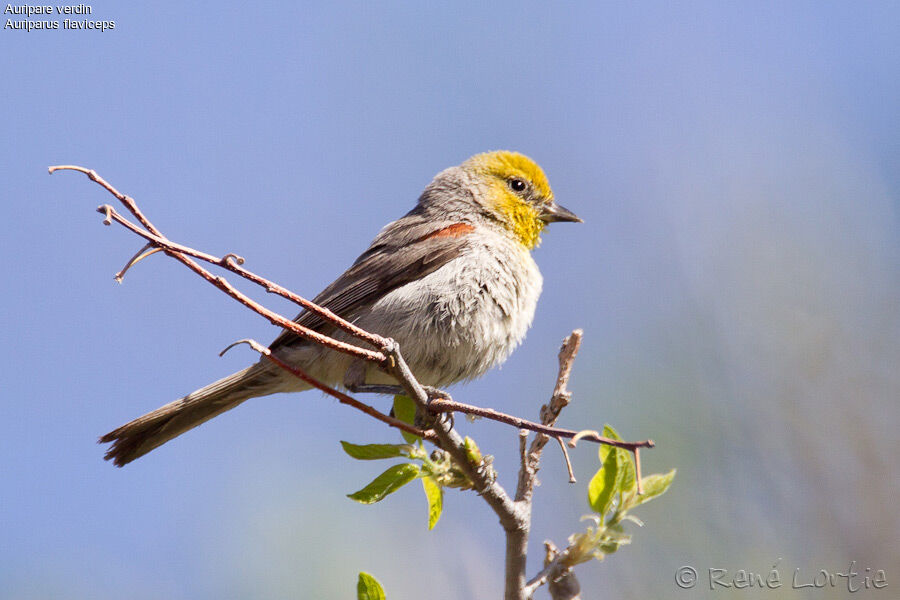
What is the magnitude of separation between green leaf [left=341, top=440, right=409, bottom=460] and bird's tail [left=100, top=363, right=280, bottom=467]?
174 centimetres

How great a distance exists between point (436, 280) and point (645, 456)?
4.53ft

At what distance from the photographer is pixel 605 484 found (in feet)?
8.14

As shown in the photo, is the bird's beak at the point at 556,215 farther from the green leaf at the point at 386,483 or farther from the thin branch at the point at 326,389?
the thin branch at the point at 326,389

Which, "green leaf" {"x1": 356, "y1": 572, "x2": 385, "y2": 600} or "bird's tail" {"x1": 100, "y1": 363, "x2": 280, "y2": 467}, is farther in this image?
"bird's tail" {"x1": 100, "y1": 363, "x2": 280, "y2": 467}

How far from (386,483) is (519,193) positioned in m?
2.83

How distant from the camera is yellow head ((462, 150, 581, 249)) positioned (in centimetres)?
505

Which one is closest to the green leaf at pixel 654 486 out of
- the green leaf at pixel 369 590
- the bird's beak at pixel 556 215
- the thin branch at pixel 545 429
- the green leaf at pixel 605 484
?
the green leaf at pixel 605 484

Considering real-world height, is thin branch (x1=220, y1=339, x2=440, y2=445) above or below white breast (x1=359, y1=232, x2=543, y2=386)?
above

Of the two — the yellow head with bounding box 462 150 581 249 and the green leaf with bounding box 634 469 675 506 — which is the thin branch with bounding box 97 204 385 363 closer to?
the green leaf with bounding box 634 469 675 506

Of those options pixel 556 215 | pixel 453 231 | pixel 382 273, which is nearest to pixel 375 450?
pixel 382 273

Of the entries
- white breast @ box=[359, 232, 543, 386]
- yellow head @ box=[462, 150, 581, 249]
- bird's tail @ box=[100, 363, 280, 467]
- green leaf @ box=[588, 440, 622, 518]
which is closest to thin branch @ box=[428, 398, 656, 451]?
green leaf @ box=[588, 440, 622, 518]

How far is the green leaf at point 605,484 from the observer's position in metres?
2.47

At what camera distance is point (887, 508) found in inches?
149

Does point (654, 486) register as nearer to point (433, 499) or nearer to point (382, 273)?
point (433, 499)
